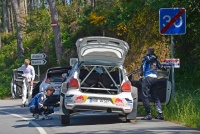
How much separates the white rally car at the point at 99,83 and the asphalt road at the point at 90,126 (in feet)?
1.41

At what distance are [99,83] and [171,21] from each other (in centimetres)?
295

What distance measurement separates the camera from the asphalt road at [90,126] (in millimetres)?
13117

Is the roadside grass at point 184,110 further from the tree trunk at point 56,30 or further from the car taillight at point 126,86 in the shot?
the tree trunk at point 56,30

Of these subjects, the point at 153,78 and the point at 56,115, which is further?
the point at 56,115

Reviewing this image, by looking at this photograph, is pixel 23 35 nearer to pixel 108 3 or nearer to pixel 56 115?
pixel 108 3

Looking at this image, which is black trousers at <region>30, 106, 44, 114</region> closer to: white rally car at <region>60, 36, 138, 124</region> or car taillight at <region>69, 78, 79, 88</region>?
white rally car at <region>60, 36, 138, 124</region>

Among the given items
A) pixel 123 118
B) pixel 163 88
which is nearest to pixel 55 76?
pixel 123 118

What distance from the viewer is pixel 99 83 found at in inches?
586

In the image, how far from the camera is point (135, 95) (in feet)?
49.1

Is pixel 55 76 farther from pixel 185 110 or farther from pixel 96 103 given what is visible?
pixel 185 110

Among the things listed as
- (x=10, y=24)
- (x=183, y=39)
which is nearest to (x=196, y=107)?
(x=183, y=39)

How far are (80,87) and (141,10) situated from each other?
9.93 metres

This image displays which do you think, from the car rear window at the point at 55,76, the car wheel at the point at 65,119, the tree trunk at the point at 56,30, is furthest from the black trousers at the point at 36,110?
the tree trunk at the point at 56,30

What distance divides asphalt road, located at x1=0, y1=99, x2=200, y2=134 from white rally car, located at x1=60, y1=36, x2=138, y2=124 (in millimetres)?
430
